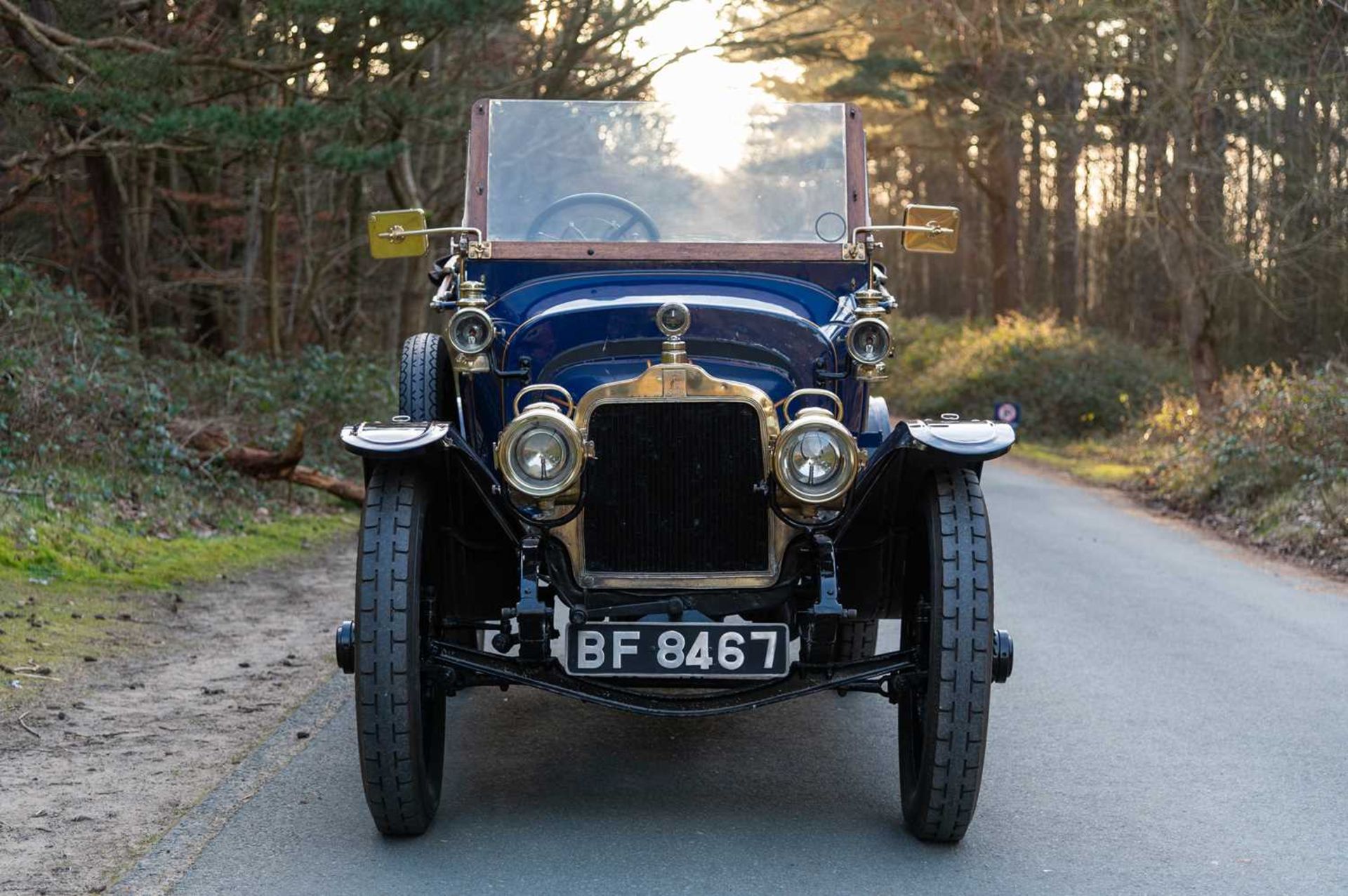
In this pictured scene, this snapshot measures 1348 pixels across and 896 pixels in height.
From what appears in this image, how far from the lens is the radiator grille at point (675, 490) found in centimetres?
475

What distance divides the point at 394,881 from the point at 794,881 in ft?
3.52

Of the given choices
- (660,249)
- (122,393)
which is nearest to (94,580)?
(122,393)

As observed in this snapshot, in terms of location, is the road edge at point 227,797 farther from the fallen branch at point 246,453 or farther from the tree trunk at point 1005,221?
the tree trunk at point 1005,221

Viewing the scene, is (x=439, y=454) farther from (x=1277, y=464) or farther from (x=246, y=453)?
(x=1277, y=464)

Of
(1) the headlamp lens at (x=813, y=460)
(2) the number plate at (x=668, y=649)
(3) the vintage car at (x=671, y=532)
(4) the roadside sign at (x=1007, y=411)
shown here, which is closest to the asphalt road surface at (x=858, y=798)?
(3) the vintage car at (x=671, y=532)

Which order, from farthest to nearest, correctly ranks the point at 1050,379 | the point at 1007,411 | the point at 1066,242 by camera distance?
the point at 1066,242 → the point at 1050,379 → the point at 1007,411

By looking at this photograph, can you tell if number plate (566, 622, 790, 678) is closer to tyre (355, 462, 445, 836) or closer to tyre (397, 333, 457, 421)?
tyre (355, 462, 445, 836)

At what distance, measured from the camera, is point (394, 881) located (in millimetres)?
4184

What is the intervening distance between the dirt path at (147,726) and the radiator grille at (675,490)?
1601 millimetres

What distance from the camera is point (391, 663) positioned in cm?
442

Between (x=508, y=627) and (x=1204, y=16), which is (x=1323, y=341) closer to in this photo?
(x=1204, y=16)

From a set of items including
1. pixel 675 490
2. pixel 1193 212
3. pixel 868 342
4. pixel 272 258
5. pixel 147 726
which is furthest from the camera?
pixel 1193 212

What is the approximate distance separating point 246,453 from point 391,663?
25.8ft

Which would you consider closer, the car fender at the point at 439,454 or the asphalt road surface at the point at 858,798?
the asphalt road surface at the point at 858,798
